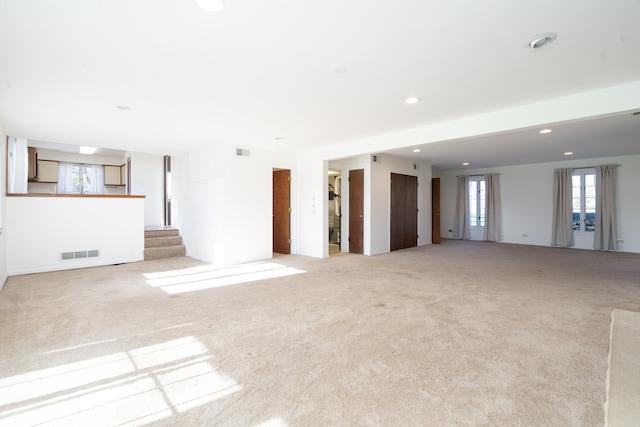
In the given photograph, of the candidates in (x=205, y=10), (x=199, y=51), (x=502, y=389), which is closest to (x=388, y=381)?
(x=502, y=389)

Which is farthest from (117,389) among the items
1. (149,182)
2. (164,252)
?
(149,182)

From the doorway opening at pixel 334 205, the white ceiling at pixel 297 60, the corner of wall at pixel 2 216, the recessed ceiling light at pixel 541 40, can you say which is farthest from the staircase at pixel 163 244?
the recessed ceiling light at pixel 541 40

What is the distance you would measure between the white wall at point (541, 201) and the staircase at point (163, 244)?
8.99 meters

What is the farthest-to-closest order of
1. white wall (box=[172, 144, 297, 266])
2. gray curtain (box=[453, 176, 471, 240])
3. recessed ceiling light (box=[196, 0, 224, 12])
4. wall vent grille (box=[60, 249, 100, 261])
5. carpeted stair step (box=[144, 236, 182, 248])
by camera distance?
gray curtain (box=[453, 176, 471, 240]) → carpeted stair step (box=[144, 236, 182, 248]) → white wall (box=[172, 144, 297, 266]) → wall vent grille (box=[60, 249, 100, 261]) → recessed ceiling light (box=[196, 0, 224, 12])

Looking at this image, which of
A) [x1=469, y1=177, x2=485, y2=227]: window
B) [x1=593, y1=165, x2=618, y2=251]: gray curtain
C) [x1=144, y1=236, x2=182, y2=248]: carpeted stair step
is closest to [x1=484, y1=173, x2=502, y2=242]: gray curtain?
[x1=469, y1=177, x2=485, y2=227]: window

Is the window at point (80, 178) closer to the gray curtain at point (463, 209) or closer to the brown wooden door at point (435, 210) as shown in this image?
the brown wooden door at point (435, 210)

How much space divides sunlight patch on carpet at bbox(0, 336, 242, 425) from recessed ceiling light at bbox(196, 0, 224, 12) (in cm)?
238

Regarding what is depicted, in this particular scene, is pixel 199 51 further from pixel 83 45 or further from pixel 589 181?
pixel 589 181

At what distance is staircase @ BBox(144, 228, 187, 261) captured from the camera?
21.6ft

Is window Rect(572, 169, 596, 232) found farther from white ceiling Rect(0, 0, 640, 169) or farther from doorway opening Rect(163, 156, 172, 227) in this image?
doorway opening Rect(163, 156, 172, 227)

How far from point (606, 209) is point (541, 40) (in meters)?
7.81

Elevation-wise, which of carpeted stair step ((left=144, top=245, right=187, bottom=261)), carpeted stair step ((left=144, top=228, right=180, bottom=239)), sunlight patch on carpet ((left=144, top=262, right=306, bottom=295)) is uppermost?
carpeted stair step ((left=144, top=228, right=180, bottom=239))

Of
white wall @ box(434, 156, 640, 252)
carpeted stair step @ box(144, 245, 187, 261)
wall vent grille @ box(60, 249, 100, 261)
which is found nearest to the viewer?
wall vent grille @ box(60, 249, 100, 261)

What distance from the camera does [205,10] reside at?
1925 millimetres
